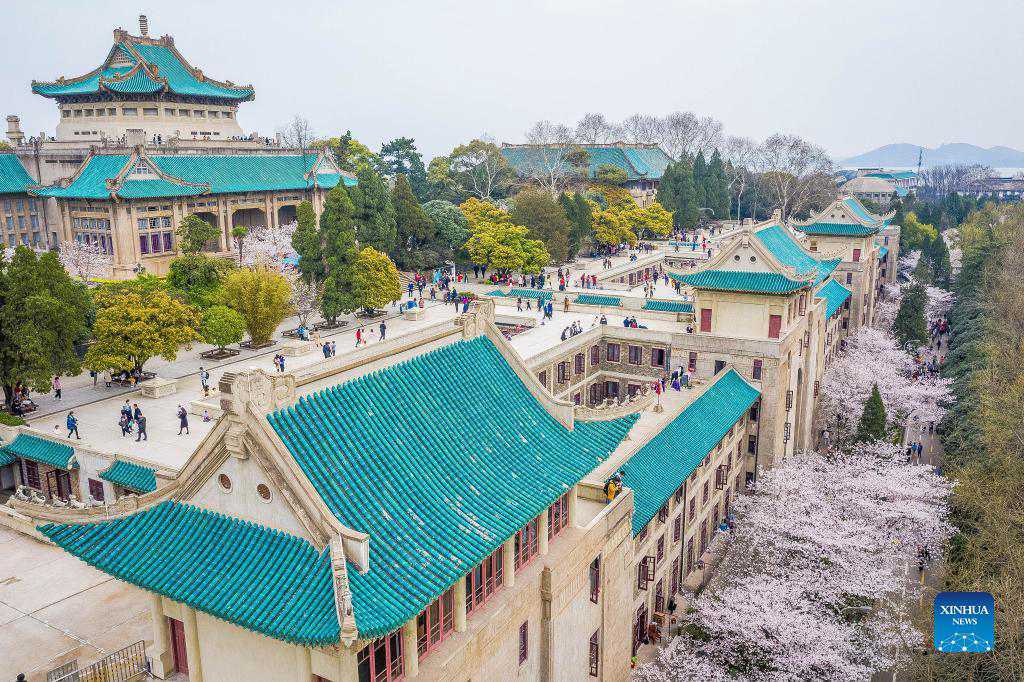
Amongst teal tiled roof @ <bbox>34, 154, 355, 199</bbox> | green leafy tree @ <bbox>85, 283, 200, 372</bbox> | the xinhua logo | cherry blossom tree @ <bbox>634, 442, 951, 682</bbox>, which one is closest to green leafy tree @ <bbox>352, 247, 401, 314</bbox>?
green leafy tree @ <bbox>85, 283, 200, 372</bbox>

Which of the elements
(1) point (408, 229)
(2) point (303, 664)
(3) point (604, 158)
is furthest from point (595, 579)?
(3) point (604, 158)

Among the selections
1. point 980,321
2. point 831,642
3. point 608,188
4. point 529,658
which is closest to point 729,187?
point 608,188

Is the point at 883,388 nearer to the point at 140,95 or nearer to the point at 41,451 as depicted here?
the point at 41,451

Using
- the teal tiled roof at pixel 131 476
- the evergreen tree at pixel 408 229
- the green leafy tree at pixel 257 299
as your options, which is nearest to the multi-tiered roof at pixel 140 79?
the evergreen tree at pixel 408 229

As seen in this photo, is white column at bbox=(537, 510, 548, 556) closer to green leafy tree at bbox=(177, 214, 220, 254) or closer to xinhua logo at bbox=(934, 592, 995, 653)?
xinhua logo at bbox=(934, 592, 995, 653)

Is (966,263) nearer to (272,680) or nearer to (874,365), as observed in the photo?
(874,365)
